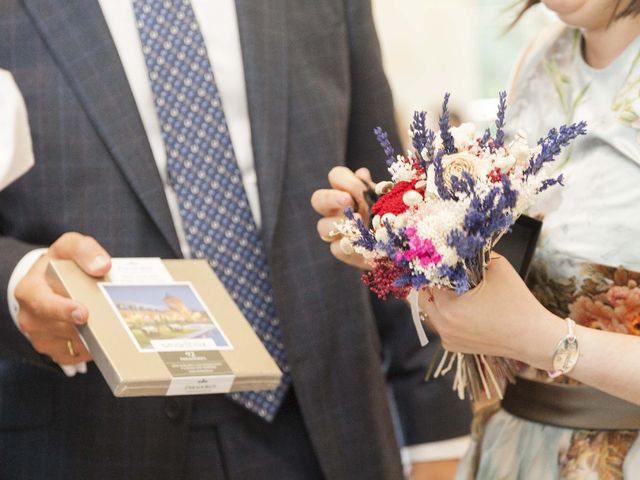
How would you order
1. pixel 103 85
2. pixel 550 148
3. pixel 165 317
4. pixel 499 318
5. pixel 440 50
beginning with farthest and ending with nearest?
pixel 440 50
pixel 103 85
pixel 165 317
pixel 499 318
pixel 550 148

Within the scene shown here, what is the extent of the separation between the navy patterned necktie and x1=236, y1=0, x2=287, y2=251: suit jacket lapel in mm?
41

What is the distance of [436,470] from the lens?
196 centimetres

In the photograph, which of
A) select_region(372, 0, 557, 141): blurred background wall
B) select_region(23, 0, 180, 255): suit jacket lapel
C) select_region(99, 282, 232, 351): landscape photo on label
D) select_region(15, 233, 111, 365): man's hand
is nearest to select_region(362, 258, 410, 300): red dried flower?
select_region(99, 282, 232, 351): landscape photo on label

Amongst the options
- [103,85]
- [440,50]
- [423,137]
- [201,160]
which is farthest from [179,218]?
[440,50]

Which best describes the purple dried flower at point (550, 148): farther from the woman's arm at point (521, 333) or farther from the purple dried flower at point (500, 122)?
the woman's arm at point (521, 333)

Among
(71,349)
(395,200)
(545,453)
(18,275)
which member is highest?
(395,200)

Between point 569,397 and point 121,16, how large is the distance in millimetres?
991

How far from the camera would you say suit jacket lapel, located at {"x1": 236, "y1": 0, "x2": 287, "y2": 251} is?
1805mm

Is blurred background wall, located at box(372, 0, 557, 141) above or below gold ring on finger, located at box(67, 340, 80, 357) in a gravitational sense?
below

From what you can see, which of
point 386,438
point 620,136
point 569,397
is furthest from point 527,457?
point 620,136

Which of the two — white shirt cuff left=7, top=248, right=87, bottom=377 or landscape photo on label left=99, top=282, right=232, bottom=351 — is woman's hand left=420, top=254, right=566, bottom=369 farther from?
white shirt cuff left=7, top=248, right=87, bottom=377

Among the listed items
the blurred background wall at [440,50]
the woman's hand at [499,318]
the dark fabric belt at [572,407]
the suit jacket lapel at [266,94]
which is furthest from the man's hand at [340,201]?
the blurred background wall at [440,50]

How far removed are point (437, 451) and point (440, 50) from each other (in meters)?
5.50

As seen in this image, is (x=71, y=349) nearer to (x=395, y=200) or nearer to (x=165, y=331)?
(x=165, y=331)
